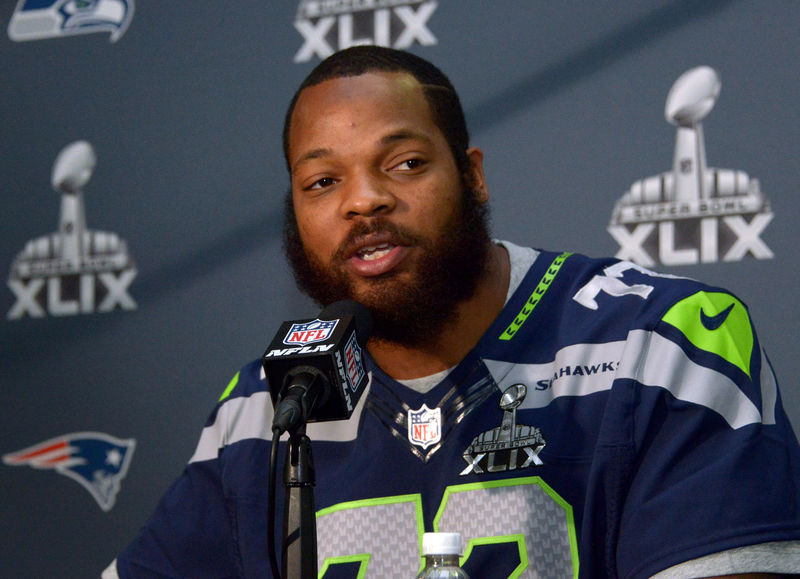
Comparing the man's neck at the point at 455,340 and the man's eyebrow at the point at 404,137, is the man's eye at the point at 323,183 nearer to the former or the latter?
the man's eyebrow at the point at 404,137

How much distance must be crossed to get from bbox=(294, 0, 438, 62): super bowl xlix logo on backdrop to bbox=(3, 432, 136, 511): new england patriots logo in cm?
88

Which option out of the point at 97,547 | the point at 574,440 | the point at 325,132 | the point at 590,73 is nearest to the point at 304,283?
the point at 325,132

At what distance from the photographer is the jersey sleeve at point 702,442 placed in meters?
0.97

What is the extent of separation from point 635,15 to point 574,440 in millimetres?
900

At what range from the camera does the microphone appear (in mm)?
812

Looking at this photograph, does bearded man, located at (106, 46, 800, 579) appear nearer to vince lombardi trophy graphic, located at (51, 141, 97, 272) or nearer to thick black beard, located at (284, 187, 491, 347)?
thick black beard, located at (284, 187, 491, 347)

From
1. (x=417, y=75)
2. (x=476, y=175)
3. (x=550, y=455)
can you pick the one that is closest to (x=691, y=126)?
(x=476, y=175)

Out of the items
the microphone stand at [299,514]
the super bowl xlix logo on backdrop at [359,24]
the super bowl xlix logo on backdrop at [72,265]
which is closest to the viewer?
the microphone stand at [299,514]

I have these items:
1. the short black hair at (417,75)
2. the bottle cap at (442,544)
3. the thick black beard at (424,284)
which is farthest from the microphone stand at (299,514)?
the short black hair at (417,75)

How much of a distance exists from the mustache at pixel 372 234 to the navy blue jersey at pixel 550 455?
0.56ft

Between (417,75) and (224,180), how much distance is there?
2.43ft

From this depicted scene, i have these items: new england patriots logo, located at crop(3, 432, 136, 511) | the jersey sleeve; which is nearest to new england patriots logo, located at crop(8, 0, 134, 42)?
new england patriots logo, located at crop(3, 432, 136, 511)

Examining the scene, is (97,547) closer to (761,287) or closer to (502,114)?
(502,114)

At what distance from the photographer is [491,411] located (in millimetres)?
1264
